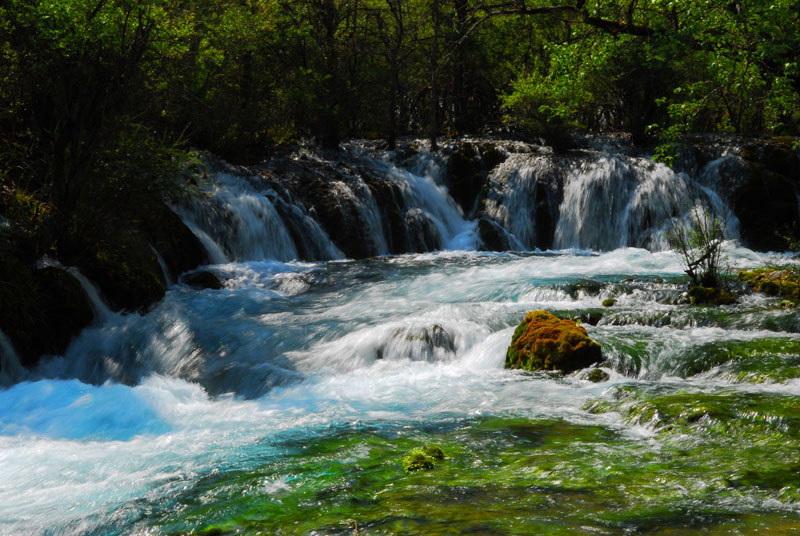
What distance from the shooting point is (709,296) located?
1094 cm

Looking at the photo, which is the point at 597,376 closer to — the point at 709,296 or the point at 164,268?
the point at 709,296

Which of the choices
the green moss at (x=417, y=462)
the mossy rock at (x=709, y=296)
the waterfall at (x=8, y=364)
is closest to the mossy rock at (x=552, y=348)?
the mossy rock at (x=709, y=296)

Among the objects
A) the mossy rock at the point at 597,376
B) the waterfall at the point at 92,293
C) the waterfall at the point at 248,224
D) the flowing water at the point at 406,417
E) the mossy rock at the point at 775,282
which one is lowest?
the mossy rock at the point at 597,376

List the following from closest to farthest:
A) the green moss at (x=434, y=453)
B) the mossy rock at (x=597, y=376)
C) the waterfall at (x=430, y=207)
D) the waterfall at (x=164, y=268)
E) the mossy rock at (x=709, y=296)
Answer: the green moss at (x=434, y=453)
the mossy rock at (x=597, y=376)
the mossy rock at (x=709, y=296)
the waterfall at (x=164, y=268)
the waterfall at (x=430, y=207)

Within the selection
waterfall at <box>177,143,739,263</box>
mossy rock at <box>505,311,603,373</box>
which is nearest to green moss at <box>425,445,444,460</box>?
mossy rock at <box>505,311,603,373</box>

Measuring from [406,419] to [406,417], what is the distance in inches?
3.4

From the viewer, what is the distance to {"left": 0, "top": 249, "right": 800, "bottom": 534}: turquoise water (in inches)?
157

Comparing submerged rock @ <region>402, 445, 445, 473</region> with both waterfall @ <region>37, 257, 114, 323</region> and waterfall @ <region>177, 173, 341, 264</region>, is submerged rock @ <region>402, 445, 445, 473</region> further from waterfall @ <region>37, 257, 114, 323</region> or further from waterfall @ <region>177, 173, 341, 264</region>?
waterfall @ <region>177, 173, 341, 264</region>

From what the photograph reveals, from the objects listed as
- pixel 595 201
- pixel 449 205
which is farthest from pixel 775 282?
pixel 449 205

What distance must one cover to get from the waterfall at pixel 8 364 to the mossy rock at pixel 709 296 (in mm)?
10804

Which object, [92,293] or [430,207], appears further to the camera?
[430,207]

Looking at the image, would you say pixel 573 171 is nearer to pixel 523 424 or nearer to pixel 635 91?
Answer: pixel 635 91

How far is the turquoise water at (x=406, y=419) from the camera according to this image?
3982mm

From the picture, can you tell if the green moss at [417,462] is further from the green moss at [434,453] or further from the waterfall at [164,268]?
the waterfall at [164,268]
